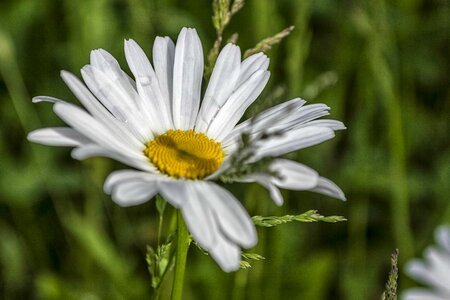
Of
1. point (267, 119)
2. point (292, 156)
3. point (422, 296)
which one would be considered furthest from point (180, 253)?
point (292, 156)

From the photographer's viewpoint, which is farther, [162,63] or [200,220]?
[162,63]

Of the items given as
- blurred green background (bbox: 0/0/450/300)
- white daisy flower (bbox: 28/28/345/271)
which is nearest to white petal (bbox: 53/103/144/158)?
white daisy flower (bbox: 28/28/345/271)

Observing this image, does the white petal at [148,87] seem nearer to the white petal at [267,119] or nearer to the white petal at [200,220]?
the white petal at [267,119]

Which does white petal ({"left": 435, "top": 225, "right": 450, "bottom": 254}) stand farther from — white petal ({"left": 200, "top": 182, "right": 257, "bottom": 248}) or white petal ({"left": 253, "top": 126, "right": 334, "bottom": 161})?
white petal ({"left": 200, "top": 182, "right": 257, "bottom": 248})

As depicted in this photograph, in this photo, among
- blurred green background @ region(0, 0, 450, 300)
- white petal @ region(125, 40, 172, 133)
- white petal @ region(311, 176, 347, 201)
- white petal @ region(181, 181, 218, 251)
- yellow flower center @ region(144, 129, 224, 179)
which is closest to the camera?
white petal @ region(181, 181, 218, 251)

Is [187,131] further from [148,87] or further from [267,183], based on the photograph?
[267,183]
